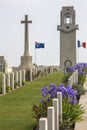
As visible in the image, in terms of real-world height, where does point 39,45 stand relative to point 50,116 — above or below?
above

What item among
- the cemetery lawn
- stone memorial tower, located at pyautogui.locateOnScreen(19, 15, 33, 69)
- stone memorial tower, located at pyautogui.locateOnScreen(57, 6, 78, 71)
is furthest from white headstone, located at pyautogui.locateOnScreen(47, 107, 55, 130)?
stone memorial tower, located at pyautogui.locateOnScreen(57, 6, 78, 71)

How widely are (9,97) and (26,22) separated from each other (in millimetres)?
31844

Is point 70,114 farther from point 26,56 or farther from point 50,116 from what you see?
point 26,56

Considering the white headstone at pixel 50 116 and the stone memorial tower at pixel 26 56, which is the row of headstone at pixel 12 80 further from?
the stone memorial tower at pixel 26 56

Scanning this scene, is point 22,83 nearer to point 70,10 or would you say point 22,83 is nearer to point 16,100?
point 16,100

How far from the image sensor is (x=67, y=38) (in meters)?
67.4

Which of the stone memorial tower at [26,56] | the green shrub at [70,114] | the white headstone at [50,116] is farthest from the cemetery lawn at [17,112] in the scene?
the stone memorial tower at [26,56]

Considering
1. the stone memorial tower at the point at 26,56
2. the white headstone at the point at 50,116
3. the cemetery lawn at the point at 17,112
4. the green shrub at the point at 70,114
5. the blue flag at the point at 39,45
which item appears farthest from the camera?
the blue flag at the point at 39,45

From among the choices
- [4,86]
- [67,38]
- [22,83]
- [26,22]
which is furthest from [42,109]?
[67,38]

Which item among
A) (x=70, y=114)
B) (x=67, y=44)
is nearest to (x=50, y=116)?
(x=70, y=114)

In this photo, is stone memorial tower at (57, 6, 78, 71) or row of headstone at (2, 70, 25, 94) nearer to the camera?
row of headstone at (2, 70, 25, 94)

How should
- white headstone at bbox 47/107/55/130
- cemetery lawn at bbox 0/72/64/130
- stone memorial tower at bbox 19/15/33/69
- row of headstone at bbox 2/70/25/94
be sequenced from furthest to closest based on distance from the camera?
1. stone memorial tower at bbox 19/15/33/69
2. row of headstone at bbox 2/70/25/94
3. cemetery lawn at bbox 0/72/64/130
4. white headstone at bbox 47/107/55/130

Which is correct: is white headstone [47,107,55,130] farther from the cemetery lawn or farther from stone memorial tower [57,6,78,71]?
stone memorial tower [57,6,78,71]

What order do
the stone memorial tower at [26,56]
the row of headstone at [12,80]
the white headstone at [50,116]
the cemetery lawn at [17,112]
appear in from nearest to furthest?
1. the white headstone at [50,116]
2. the cemetery lawn at [17,112]
3. the row of headstone at [12,80]
4. the stone memorial tower at [26,56]
